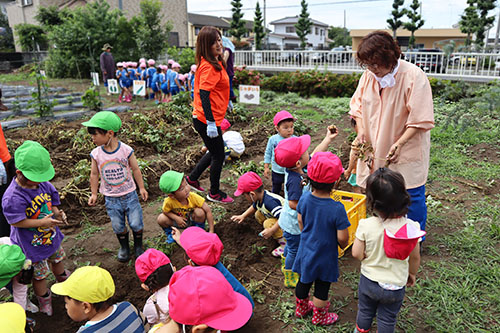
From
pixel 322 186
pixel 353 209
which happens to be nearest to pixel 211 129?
pixel 353 209

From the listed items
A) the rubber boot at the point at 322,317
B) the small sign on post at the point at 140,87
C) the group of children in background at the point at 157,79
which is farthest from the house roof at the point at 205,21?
the rubber boot at the point at 322,317

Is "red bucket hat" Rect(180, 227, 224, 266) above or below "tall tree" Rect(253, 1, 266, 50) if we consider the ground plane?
below

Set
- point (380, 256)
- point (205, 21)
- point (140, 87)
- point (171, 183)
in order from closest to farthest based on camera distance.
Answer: point (380, 256)
point (171, 183)
point (140, 87)
point (205, 21)

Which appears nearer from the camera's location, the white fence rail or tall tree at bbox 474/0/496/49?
the white fence rail

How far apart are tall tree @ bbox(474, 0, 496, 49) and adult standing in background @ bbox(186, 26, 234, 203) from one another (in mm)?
32795

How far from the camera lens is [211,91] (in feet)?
13.7

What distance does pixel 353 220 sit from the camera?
3.26 metres

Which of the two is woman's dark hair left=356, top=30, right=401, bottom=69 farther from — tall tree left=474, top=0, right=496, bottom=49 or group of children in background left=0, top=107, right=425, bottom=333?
tall tree left=474, top=0, right=496, bottom=49

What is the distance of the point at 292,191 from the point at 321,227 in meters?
0.64

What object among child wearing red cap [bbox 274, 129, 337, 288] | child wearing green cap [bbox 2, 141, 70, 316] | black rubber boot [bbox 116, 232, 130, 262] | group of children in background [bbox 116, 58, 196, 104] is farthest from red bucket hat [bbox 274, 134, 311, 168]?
group of children in background [bbox 116, 58, 196, 104]

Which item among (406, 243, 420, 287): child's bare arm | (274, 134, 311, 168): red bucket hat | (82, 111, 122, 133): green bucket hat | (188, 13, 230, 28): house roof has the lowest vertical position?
(406, 243, 420, 287): child's bare arm

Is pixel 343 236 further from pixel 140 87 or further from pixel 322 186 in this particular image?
pixel 140 87

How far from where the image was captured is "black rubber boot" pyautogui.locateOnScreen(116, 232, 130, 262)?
3.53m

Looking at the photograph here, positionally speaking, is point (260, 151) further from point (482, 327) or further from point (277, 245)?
point (482, 327)
